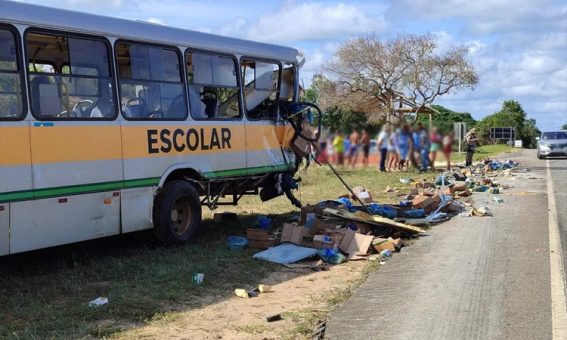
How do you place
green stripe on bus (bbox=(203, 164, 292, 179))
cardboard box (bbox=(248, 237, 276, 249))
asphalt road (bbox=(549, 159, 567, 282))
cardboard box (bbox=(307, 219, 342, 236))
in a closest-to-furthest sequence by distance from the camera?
1. cardboard box (bbox=(248, 237, 276, 249))
2. green stripe on bus (bbox=(203, 164, 292, 179))
3. cardboard box (bbox=(307, 219, 342, 236))
4. asphalt road (bbox=(549, 159, 567, 282))

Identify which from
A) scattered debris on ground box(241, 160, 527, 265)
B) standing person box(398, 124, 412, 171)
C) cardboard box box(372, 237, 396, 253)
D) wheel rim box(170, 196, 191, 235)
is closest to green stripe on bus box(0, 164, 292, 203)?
wheel rim box(170, 196, 191, 235)

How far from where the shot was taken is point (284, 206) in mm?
12617

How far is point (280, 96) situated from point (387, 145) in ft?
7.07

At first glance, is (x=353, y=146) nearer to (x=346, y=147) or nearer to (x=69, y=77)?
(x=346, y=147)

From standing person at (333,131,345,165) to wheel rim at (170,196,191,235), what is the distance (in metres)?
2.93

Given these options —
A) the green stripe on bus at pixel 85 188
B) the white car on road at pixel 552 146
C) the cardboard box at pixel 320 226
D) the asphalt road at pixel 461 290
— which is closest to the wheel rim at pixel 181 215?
the green stripe on bus at pixel 85 188

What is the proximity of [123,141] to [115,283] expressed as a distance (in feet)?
5.94

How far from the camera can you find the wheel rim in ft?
26.9

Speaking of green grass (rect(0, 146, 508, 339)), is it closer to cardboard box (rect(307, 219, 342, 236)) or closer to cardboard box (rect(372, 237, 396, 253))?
cardboard box (rect(372, 237, 396, 253))

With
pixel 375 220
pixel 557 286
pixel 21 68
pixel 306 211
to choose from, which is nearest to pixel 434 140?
pixel 375 220

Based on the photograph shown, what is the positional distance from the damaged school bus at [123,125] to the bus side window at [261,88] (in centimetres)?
2

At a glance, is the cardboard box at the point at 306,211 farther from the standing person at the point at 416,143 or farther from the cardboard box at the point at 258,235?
the standing person at the point at 416,143

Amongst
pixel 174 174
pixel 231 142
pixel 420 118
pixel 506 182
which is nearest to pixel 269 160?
pixel 231 142

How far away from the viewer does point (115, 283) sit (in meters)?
6.30
